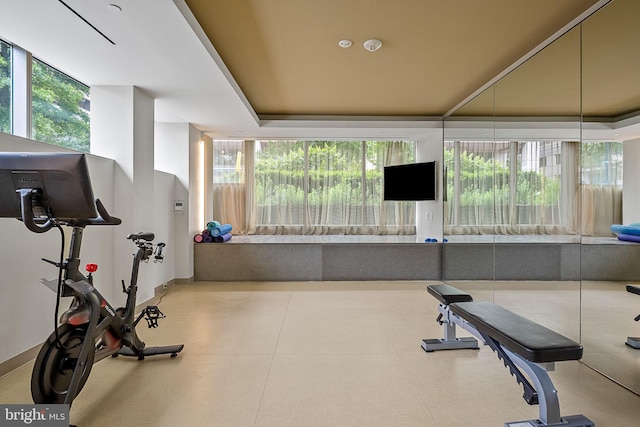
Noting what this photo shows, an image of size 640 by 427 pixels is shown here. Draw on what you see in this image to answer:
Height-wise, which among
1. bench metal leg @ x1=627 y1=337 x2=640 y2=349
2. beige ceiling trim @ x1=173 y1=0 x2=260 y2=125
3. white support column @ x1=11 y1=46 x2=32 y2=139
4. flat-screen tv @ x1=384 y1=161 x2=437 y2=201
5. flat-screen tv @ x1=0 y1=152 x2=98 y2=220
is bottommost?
bench metal leg @ x1=627 y1=337 x2=640 y2=349

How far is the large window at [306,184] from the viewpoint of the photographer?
7.14m

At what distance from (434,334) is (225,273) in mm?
3627

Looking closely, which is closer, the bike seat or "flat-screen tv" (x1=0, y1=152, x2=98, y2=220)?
"flat-screen tv" (x1=0, y1=152, x2=98, y2=220)

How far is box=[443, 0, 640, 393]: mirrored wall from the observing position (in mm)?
2434

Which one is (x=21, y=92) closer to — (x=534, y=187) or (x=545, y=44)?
(x=545, y=44)

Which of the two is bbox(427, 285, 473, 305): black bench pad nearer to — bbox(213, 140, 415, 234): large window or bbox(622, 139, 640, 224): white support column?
bbox(622, 139, 640, 224): white support column

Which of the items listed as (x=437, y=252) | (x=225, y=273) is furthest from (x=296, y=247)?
(x=437, y=252)

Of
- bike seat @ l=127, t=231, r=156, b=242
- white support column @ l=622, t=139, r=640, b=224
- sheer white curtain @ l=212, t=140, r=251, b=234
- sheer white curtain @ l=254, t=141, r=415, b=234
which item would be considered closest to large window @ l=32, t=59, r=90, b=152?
bike seat @ l=127, t=231, r=156, b=242

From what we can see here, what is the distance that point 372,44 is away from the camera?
3.21 m

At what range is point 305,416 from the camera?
2.09 m

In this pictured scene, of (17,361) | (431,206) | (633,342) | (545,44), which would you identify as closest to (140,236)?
(17,361)

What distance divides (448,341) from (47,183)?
317 centimetres

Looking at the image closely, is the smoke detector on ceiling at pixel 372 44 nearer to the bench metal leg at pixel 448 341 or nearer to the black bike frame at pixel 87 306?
the bench metal leg at pixel 448 341

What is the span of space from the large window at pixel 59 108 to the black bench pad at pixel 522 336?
405cm
